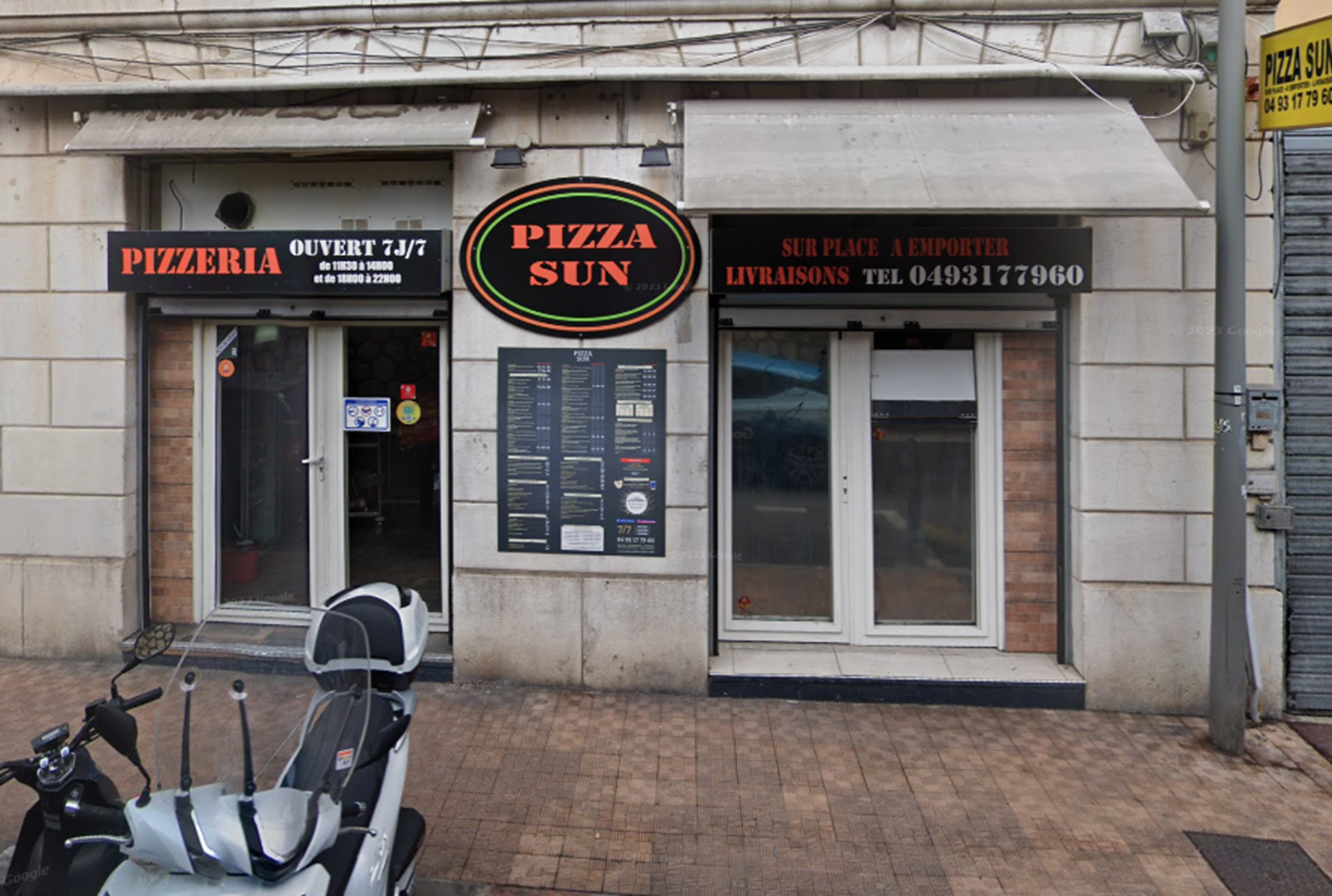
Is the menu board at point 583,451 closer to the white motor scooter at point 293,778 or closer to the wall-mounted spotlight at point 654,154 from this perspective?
the wall-mounted spotlight at point 654,154

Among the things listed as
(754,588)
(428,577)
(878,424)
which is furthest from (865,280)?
(428,577)

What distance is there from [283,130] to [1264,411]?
6.68 meters

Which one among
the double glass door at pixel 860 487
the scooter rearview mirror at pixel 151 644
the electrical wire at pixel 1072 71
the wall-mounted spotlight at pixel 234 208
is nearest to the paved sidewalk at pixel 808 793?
the scooter rearview mirror at pixel 151 644

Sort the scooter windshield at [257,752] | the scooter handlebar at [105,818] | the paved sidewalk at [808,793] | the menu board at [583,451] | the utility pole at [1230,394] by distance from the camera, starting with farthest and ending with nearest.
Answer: the menu board at [583,451]
the utility pole at [1230,394]
the paved sidewalk at [808,793]
the scooter handlebar at [105,818]
the scooter windshield at [257,752]

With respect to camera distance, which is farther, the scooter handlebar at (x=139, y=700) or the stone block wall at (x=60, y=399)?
the stone block wall at (x=60, y=399)

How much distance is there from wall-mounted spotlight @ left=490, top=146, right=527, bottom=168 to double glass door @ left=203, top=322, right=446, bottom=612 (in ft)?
4.71

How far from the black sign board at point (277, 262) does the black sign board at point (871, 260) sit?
203cm

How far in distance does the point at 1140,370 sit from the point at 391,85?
17.3 feet

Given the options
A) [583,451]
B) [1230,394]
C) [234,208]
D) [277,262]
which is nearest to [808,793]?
[583,451]

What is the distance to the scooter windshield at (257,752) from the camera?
2.54 metres

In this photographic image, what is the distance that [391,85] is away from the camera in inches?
238

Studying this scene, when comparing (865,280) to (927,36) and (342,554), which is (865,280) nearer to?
(927,36)

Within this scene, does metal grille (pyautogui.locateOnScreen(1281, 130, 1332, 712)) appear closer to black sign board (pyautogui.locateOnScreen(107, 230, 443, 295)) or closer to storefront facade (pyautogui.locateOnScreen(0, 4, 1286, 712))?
storefront facade (pyautogui.locateOnScreen(0, 4, 1286, 712))

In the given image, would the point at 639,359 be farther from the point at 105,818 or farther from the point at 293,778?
the point at 105,818
